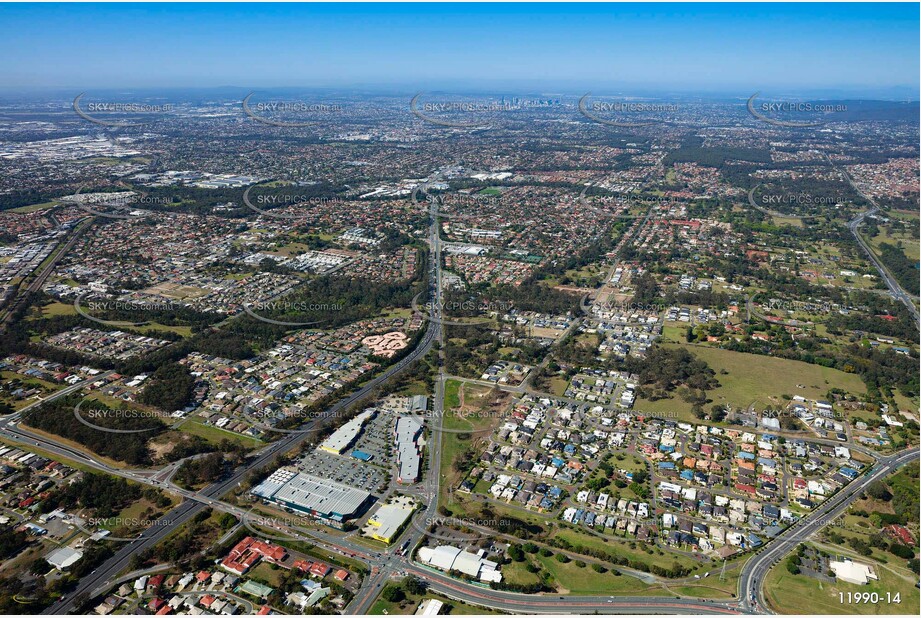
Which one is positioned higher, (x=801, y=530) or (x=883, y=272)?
(x=883, y=272)

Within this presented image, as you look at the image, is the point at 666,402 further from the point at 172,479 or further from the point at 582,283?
the point at 172,479

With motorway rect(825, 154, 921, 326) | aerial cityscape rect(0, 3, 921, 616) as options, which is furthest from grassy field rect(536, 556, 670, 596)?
motorway rect(825, 154, 921, 326)

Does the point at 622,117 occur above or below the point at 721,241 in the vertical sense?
above

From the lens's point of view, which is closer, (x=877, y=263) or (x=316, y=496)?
(x=316, y=496)

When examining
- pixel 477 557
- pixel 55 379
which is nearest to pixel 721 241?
pixel 477 557

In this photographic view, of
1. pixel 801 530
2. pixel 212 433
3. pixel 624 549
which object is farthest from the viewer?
pixel 212 433

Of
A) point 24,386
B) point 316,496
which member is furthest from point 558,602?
point 24,386

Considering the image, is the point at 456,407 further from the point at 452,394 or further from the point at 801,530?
the point at 801,530

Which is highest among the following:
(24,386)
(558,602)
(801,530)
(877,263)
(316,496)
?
(877,263)

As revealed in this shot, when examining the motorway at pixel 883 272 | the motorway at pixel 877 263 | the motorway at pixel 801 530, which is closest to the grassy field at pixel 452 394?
the motorway at pixel 801 530

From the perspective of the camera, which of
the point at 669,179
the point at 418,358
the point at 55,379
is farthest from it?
the point at 669,179
